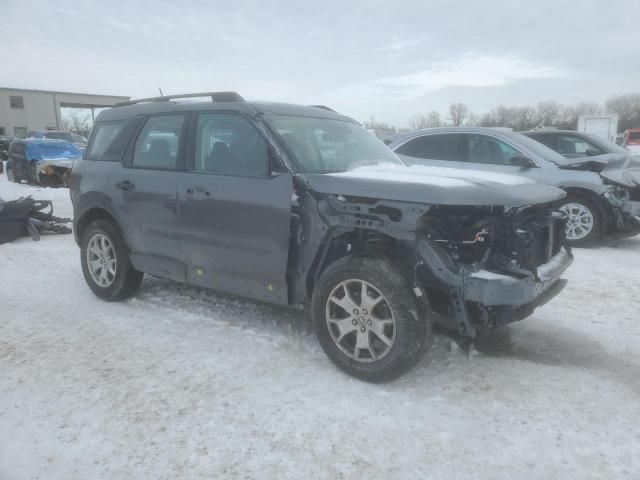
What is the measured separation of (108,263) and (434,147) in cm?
504

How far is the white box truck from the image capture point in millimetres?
27062

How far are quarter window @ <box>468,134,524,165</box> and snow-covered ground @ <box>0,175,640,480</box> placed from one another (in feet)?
10.1

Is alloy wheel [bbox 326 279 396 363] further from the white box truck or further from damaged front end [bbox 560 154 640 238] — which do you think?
the white box truck

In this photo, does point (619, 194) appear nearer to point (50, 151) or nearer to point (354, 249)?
point (354, 249)

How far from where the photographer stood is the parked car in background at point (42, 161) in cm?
1463

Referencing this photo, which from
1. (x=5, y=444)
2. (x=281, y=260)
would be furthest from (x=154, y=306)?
(x=5, y=444)

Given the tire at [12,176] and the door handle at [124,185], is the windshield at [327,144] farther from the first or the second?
the tire at [12,176]

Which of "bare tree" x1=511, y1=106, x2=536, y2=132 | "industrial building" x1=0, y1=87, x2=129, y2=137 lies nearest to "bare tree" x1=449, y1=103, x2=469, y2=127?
"bare tree" x1=511, y1=106, x2=536, y2=132

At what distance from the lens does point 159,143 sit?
14.6 ft

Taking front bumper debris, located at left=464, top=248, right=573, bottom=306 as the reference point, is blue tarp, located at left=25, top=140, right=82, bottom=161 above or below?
above

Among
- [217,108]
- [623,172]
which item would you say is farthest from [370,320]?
[623,172]

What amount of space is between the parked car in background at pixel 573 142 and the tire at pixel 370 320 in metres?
6.71

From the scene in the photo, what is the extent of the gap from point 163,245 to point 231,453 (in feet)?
7.50

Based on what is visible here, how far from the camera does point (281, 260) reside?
358 cm
